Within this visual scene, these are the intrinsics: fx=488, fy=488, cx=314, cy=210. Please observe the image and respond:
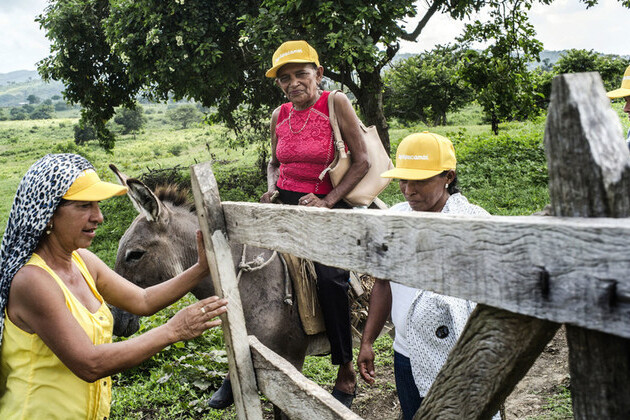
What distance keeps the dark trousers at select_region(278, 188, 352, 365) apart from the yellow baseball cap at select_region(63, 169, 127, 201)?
1.55m

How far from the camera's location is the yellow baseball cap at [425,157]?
7.79ft

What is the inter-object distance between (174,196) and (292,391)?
2.18 meters

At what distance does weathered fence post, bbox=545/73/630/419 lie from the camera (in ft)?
3.29

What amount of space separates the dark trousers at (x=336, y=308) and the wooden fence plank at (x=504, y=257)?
1.76m

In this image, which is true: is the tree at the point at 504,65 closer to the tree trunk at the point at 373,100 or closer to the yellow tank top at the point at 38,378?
the tree trunk at the point at 373,100

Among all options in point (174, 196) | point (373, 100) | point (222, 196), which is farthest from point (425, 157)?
point (222, 196)

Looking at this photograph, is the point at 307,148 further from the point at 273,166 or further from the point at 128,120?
the point at 128,120

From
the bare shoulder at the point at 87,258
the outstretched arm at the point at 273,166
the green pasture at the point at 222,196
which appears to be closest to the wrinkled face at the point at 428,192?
the outstretched arm at the point at 273,166

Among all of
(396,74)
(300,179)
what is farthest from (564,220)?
(396,74)

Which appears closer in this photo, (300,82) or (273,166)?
(300,82)

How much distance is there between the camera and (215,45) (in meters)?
9.84

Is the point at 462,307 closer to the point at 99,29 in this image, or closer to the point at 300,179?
the point at 300,179

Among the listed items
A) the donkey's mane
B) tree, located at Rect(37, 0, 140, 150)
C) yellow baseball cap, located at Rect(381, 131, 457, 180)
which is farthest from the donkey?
tree, located at Rect(37, 0, 140, 150)

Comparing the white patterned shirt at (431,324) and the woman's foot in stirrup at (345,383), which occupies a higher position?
the white patterned shirt at (431,324)
